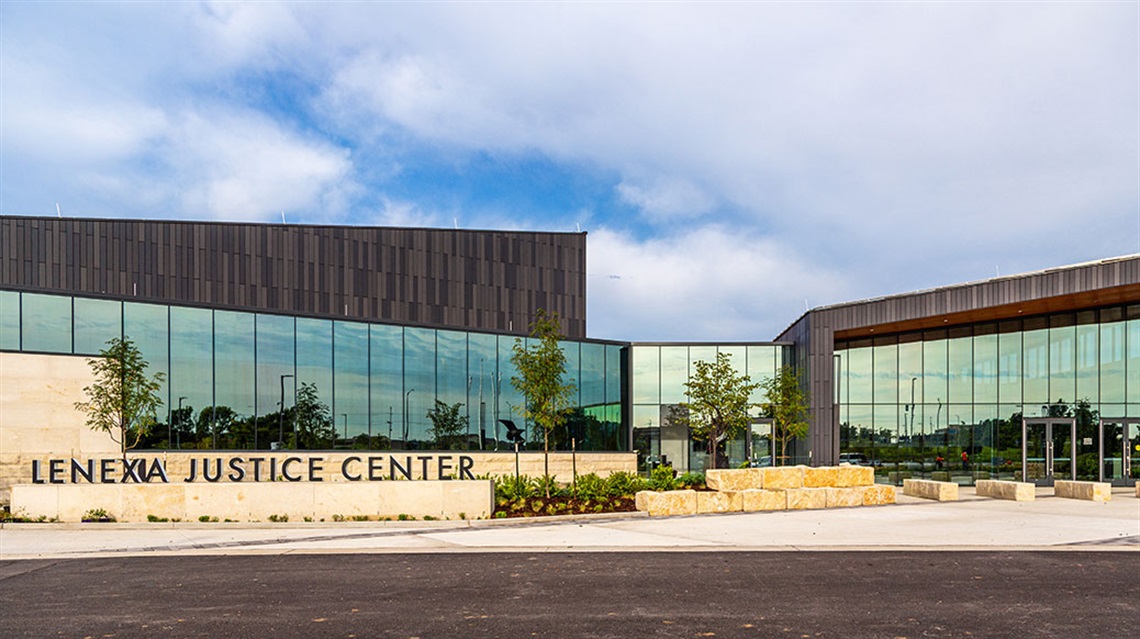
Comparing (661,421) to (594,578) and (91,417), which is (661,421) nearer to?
(91,417)

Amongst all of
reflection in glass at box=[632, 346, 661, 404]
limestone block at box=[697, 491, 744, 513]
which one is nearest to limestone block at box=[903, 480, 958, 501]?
limestone block at box=[697, 491, 744, 513]

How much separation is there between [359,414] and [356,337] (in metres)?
2.95

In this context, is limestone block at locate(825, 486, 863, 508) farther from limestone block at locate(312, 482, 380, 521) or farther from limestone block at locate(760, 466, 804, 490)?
limestone block at locate(312, 482, 380, 521)

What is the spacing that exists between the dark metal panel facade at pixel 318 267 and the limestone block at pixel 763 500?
80.9 ft

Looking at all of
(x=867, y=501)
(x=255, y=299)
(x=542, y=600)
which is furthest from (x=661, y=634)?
(x=255, y=299)

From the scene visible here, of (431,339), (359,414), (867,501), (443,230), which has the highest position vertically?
(443,230)

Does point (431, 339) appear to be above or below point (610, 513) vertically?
above

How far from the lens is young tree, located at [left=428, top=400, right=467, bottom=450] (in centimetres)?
3622

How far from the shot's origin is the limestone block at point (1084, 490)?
1107 inches

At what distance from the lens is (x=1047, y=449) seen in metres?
35.8

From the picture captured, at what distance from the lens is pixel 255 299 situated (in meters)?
53.5

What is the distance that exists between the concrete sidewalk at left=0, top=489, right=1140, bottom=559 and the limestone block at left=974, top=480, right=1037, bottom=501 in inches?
163

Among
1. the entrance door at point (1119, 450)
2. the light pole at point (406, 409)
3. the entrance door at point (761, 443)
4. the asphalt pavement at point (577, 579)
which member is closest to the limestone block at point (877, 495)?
the asphalt pavement at point (577, 579)

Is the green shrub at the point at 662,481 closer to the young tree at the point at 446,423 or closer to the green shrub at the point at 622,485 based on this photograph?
the green shrub at the point at 622,485
